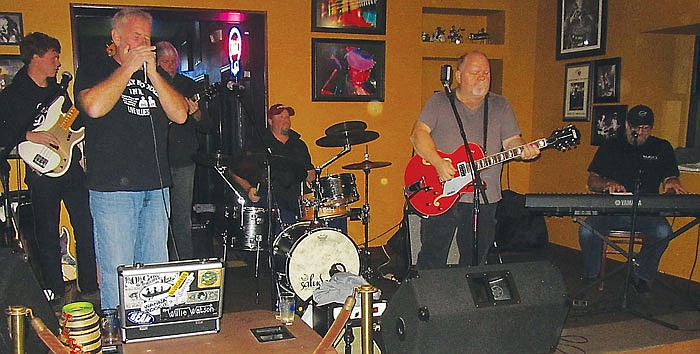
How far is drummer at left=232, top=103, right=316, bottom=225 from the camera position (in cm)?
405

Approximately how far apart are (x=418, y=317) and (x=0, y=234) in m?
2.92

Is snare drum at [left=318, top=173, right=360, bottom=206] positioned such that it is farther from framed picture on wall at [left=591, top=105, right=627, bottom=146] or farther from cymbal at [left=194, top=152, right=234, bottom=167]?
framed picture on wall at [left=591, top=105, right=627, bottom=146]

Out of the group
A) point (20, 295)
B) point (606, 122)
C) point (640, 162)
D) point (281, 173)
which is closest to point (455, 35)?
point (606, 122)

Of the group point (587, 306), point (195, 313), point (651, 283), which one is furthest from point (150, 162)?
point (651, 283)

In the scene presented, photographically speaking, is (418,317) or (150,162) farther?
(150,162)

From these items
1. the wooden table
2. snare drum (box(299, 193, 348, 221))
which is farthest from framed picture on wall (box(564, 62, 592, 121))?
the wooden table

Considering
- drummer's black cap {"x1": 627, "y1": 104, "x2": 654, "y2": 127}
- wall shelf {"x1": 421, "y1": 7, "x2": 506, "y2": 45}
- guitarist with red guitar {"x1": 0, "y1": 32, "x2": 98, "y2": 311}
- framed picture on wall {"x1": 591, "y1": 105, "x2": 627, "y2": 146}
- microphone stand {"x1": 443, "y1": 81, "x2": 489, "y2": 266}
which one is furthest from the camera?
wall shelf {"x1": 421, "y1": 7, "x2": 506, "y2": 45}

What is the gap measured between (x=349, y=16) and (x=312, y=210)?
82.0 inches

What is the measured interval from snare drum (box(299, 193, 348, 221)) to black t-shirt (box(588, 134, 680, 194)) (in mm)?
2047

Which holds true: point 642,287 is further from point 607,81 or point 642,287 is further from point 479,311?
point 479,311

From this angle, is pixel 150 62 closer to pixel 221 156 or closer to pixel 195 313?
pixel 195 313

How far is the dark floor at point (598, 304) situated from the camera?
Answer: 339 cm

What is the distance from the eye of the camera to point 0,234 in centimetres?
388

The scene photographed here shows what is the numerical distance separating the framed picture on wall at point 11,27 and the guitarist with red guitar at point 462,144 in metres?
3.30
